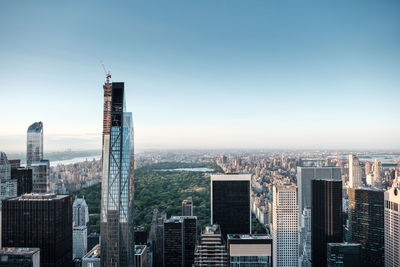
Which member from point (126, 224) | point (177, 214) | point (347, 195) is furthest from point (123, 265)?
point (347, 195)

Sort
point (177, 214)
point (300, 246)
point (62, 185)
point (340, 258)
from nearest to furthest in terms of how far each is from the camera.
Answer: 1. point (340, 258)
2. point (62, 185)
3. point (300, 246)
4. point (177, 214)

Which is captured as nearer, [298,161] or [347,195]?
[347,195]

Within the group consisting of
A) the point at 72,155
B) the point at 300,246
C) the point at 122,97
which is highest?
the point at 122,97

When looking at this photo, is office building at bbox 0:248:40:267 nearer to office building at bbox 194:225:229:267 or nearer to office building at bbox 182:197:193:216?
office building at bbox 194:225:229:267

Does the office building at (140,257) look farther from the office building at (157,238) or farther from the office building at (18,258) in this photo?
the office building at (18,258)

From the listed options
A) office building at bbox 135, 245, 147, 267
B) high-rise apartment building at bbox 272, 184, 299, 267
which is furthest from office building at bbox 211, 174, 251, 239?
office building at bbox 135, 245, 147, 267

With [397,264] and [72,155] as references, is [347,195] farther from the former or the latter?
[72,155]
